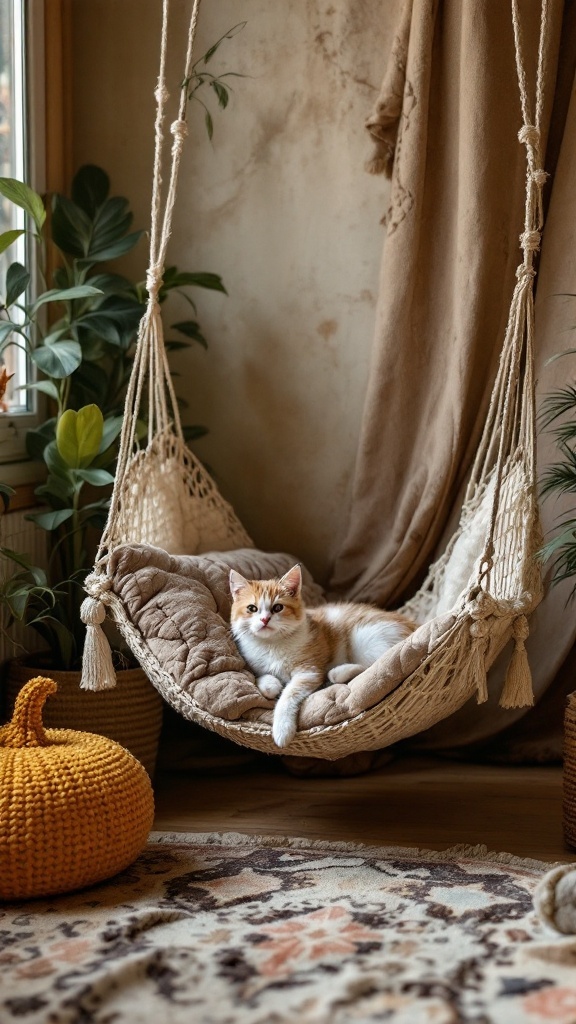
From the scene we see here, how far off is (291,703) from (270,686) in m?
0.11

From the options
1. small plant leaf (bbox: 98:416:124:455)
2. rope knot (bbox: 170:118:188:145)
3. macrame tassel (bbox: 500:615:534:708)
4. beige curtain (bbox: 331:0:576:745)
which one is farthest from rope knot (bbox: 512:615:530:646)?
rope knot (bbox: 170:118:188:145)

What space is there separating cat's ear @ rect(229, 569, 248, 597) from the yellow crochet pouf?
0.44 metres

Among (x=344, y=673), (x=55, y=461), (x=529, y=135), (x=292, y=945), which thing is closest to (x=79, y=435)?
(x=55, y=461)

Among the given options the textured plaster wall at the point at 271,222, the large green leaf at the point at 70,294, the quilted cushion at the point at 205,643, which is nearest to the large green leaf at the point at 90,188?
the textured plaster wall at the point at 271,222

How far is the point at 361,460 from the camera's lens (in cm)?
272

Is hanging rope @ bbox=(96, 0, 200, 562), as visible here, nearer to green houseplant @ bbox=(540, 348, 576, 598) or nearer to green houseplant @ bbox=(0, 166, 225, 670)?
green houseplant @ bbox=(0, 166, 225, 670)

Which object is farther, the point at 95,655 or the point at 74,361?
the point at 74,361

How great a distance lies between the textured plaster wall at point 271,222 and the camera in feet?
9.05

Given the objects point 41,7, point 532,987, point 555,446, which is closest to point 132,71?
point 41,7

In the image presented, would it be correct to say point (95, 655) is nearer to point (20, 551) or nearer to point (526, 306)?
point (20, 551)

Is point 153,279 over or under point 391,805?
over

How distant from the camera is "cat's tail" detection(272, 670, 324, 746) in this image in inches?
76.3

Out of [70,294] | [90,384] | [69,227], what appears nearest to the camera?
[70,294]

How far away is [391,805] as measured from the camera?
2.40 meters
